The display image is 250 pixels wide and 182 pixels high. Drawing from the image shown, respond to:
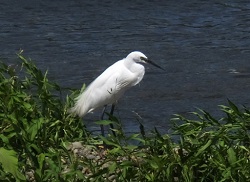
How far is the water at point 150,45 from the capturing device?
8.48m

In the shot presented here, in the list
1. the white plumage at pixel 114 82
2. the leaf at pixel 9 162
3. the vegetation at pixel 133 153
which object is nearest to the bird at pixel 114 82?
the white plumage at pixel 114 82

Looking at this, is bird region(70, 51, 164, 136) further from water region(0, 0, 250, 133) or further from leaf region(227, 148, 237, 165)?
leaf region(227, 148, 237, 165)

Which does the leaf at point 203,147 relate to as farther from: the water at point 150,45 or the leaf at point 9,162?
the water at point 150,45

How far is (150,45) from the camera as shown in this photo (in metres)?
10.3

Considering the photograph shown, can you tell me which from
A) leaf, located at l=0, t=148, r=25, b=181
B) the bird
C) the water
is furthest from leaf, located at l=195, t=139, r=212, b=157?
the water

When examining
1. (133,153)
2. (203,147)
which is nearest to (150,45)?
(133,153)

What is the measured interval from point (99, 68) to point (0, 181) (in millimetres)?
4745

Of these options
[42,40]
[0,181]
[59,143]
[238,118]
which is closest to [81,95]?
[59,143]

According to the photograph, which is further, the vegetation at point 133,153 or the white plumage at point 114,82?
the white plumage at point 114,82

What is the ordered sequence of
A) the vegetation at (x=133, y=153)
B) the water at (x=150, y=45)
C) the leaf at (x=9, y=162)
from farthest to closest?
1. the water at (x=150, y=45)
2. the vegetation at (x=133, y=153)
3. the leaf at (x=9, y=162)

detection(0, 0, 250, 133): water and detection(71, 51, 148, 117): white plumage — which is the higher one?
detection(71, 51, 148, 117): white plumage

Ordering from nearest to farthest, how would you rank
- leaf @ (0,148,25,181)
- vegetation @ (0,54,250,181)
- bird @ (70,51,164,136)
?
leaf @ (0,148,25,181) < vegetation @ (0,54,250,181) < bird @ (70,51,164,136)

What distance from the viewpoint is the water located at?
8.48 metres

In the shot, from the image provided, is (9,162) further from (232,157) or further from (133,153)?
(232,157)
